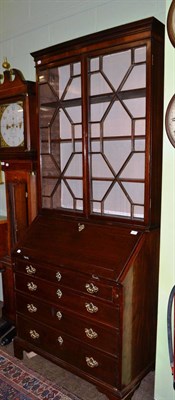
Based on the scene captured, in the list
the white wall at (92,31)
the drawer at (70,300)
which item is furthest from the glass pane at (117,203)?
the drawer at (70,300)

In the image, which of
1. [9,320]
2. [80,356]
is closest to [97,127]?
[80,356]

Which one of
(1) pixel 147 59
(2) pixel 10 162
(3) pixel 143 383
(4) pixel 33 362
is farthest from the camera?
(2) pixel 10 162

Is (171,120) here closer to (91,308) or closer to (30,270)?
(91,308)

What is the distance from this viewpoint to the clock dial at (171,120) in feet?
5.26

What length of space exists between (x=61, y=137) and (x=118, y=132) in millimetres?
466

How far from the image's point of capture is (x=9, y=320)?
281 centimetres

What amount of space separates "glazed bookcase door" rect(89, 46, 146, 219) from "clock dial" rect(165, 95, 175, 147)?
0.20m

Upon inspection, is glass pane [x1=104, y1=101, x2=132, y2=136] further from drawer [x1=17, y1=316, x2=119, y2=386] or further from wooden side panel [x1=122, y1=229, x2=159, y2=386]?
drawer [x1=17, y1=316, x2=119, y2=386]

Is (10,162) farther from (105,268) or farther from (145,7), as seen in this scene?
(145,7)

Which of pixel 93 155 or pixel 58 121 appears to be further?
pixel 58 121

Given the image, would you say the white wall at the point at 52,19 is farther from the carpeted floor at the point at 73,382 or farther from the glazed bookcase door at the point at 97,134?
the carpeted floor at the point at 73,382

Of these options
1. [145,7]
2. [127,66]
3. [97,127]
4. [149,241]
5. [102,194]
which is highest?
[145,7]

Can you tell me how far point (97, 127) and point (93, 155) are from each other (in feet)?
0.56

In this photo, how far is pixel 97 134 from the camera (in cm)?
201
